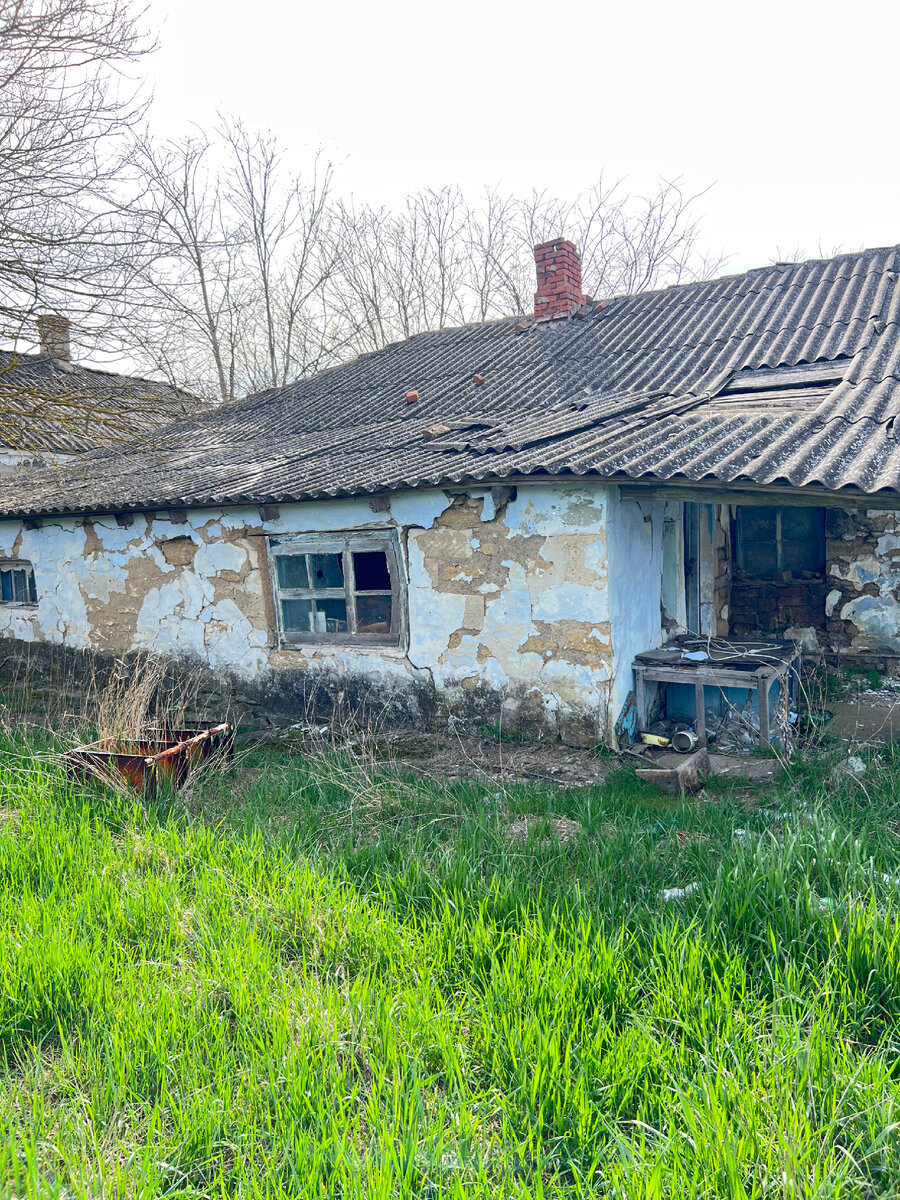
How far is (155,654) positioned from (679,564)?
20.3 ft

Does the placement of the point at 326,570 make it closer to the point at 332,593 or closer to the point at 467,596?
the point at 332,593

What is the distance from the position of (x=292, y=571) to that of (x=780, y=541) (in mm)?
6074

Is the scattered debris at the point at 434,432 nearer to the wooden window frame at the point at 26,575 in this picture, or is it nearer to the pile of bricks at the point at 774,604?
the pile of bricks at the point at 774,604

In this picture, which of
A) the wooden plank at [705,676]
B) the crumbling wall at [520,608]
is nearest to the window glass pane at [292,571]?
the crumbling wall at [520,608]

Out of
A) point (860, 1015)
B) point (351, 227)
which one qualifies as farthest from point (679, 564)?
point (351, 227)

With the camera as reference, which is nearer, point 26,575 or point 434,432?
point 434,432

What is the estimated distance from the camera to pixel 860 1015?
290 cm

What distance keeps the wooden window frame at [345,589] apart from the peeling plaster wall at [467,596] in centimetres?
10

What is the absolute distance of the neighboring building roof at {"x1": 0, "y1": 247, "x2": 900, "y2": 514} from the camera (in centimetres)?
637

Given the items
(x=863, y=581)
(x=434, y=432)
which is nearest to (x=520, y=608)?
(x=434, y=432)

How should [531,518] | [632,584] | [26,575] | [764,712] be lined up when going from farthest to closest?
[26,575], [632,584], [531,518], [764,712]

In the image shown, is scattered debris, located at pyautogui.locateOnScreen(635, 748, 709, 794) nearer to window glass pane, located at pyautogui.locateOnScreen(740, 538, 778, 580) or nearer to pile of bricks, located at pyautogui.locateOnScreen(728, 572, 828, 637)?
pile of bricks, located at pyautogui.locateOnScreen(728, 572, 828, 637)

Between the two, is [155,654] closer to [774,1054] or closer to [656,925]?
[656,925]

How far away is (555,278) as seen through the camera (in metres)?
12.8
